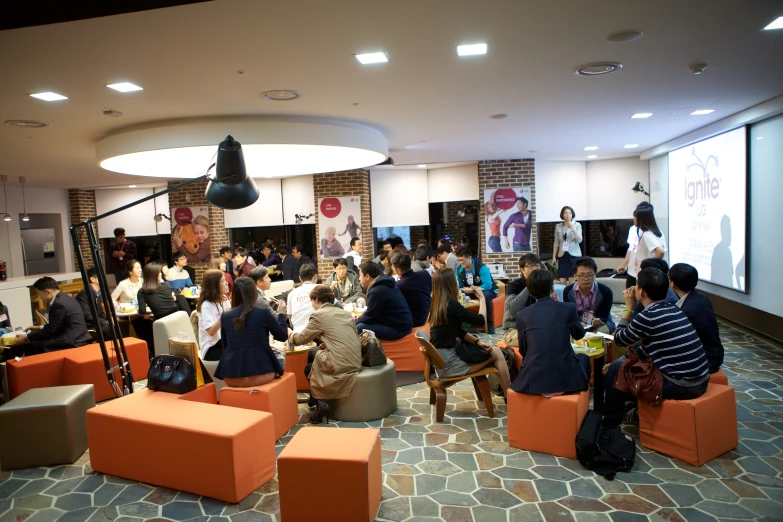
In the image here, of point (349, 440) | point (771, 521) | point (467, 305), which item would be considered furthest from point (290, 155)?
point (771, 521)

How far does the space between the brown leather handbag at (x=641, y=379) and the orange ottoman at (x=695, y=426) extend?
115 mm

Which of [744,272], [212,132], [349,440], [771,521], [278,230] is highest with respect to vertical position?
[212,132]

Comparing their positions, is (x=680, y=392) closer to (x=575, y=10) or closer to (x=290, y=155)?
(x=575, y=10)

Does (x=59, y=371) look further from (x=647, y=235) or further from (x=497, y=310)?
(x=647, y=235)

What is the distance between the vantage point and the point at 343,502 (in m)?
3.07

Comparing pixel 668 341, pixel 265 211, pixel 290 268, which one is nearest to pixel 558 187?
pixel 290 268

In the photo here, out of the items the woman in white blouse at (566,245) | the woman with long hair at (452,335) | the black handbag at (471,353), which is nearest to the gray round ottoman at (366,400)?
the woman with long hair at (452,335)

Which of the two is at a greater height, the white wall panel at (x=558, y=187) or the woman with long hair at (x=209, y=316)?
the white wall panel at (x=558, y=187)

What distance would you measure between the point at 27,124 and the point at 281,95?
2.79 m

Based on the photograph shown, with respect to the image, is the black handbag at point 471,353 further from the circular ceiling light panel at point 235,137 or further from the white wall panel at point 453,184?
the white wall panel at point 453,184

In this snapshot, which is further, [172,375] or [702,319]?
[172,375]

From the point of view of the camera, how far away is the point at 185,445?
11.7 ft

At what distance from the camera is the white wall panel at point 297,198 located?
1179cm

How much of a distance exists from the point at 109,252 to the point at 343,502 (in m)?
13.5
